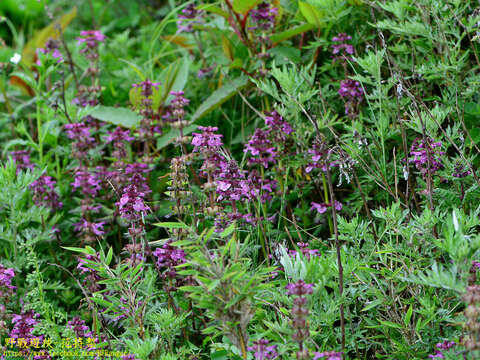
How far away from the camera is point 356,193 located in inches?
90.0

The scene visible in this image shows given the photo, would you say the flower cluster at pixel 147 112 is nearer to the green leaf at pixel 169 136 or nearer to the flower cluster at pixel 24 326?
the green leaf at pixel 169 136

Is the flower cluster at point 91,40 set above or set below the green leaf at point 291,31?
above

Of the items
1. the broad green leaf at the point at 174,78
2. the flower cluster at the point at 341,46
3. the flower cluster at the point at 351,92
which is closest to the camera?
the flower cluster at the point at 351,92

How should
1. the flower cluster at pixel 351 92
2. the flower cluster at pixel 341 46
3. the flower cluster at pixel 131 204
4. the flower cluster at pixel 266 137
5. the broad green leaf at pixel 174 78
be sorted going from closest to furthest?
the flower cluster at pixel 131 204
the flower cluster at pixel 266 137
the flower cluster at pixel 351 92
the flower cluster at pixel 341 46
the broad green leaf at pixel 174 78

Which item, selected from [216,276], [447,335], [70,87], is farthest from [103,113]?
[447,335]

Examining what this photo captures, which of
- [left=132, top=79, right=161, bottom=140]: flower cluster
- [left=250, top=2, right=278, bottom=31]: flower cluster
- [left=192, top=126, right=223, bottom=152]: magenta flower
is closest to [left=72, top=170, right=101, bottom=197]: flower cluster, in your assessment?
[left=132, top=79, right=161, bottom=140]: flower cluster

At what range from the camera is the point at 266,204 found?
8.32ft

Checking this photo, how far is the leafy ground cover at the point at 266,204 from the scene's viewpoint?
1.55 metres

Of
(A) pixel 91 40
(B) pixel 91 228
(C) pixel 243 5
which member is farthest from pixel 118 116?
(C) pixel 243 5

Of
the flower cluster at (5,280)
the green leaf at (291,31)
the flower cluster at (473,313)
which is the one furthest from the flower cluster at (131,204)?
the green leaf at (291,31)

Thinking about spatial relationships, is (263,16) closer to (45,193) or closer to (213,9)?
(213,9)

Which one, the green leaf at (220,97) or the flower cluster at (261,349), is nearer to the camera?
the flower cluster at (261,349)

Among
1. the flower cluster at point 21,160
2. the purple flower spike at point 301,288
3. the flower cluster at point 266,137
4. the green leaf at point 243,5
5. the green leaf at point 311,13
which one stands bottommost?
the purple flower spike at point 301,288

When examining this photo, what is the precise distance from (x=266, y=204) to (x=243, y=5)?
102 cm
